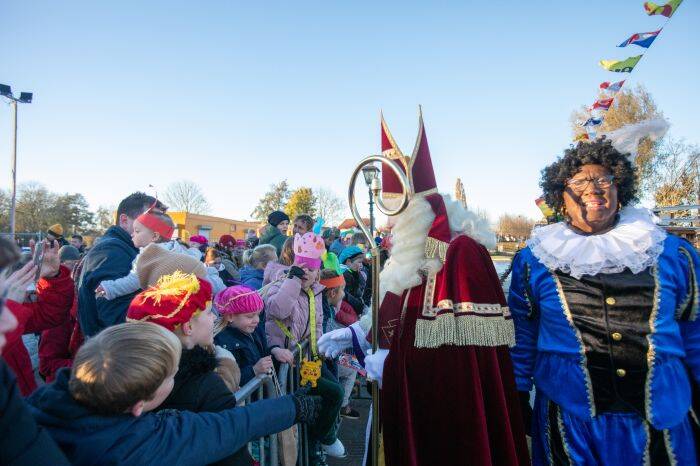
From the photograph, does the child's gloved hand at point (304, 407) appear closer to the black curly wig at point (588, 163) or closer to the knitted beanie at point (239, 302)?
the knitted beanie at point (239, 302)

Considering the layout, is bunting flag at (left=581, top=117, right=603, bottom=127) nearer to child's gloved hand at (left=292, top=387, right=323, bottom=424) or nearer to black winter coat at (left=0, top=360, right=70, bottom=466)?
child's gloved hand at (left=292, top=387, right=323, bottom=424)

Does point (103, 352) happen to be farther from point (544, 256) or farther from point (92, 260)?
point (544, 256)

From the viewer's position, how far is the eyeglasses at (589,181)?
2328 millimetres

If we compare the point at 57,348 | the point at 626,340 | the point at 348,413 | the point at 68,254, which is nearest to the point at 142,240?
the point at 57,348

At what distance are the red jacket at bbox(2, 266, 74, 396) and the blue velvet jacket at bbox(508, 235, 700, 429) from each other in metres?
3.16

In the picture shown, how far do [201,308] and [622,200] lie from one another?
244 cm

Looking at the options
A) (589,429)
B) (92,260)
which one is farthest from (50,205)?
(589,429)

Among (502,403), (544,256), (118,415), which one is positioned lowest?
(502,403)

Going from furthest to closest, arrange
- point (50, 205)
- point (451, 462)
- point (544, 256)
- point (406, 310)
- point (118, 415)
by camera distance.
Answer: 1. point (50, 205)
2. point (544, 256)
3. point (406, 310)
4. point (451, 462)
5. point (118, 415)

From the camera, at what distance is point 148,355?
1.43 metres

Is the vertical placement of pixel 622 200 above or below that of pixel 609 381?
above

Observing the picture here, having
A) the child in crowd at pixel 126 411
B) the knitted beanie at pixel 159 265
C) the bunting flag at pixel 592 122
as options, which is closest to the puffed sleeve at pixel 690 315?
the bunting flag at pixel 592 122

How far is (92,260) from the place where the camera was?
2926mm

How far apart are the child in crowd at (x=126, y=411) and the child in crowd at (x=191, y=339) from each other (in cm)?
15
